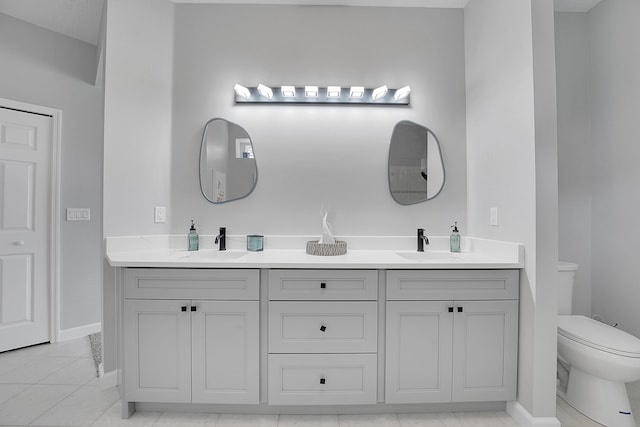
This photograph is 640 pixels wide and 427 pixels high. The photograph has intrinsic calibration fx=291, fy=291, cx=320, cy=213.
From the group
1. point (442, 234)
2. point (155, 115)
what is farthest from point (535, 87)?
point (155, 115)

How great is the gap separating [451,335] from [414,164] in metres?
1.15

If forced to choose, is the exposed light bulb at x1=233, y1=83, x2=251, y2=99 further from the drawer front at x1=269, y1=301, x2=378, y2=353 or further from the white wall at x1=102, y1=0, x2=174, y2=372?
the drawer front at x1=269, y1=301, x2=378, y2=353

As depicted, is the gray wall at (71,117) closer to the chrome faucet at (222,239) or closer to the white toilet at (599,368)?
the chrome faucet at (222,239)

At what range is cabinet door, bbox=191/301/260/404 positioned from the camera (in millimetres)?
1515

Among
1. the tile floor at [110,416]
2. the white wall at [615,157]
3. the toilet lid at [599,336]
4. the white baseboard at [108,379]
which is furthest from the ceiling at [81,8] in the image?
the tile floor at [110,416]

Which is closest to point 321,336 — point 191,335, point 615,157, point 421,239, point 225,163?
point 191,335

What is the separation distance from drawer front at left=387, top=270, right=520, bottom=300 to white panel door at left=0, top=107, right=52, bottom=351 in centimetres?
284

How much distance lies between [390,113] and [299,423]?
6.62 feet

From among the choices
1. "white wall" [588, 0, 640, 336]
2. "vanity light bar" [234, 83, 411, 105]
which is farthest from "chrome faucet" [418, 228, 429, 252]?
"white wall" [588, 0, 640, 336]

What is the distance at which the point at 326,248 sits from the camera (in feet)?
6.09

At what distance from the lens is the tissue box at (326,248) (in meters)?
1.85

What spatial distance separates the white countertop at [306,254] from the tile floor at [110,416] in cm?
82

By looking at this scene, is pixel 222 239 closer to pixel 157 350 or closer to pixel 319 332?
pixel 157 350

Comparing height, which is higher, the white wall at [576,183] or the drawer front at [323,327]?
the white wall at [576,183]
